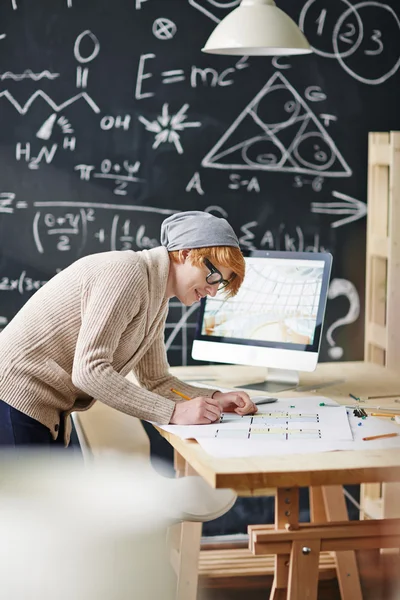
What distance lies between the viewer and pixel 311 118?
3439mm

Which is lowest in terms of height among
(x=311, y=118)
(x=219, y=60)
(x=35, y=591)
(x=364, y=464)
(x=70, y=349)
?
(x=35, y=591)

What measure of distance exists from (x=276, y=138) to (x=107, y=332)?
1.68 meters

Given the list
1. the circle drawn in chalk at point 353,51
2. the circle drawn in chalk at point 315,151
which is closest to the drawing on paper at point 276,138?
the circle drawn in chalk at point 315,151

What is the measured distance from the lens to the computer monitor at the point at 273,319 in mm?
2656

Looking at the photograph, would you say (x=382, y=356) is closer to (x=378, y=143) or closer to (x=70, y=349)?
(x=378, y=143)

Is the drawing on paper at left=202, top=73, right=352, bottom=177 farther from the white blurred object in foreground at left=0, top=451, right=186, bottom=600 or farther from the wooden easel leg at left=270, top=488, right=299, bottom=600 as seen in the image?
the wooden easel leg at left=270, top=488, right=299, bottom=600

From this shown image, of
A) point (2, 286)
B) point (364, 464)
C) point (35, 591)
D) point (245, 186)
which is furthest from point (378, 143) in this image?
point (35, 591)

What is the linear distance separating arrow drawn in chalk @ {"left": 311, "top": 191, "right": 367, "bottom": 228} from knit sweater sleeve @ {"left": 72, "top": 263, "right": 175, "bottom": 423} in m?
1.58

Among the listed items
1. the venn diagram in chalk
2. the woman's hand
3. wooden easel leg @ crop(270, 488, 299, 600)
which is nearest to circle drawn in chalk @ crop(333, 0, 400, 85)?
the venn diagram in chalk

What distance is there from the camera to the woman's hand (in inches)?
82.1

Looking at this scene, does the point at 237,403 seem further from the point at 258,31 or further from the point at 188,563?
the point at 258,31

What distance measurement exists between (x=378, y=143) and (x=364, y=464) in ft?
6.25

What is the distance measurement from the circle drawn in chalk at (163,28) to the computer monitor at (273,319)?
1.06 meters

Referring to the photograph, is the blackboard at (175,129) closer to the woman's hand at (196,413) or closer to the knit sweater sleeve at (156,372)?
the knit sweater sleeve at (156,372)
